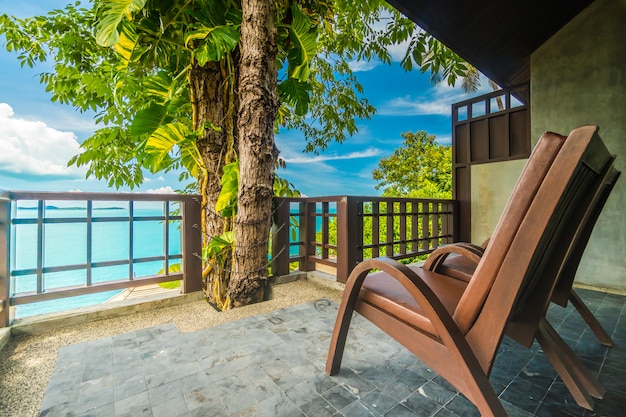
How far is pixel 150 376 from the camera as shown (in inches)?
57.1

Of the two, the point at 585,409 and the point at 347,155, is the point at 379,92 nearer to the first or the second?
the point at 347,155

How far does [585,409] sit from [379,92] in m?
35.0

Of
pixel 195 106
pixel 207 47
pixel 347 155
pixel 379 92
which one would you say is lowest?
pixel 195 106

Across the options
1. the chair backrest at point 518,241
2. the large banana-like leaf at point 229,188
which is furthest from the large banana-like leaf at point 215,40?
the chair backrest at point 518,241

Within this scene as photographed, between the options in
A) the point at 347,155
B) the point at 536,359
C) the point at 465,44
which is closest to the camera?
the point at 536,359

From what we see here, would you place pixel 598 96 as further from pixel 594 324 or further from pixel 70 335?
pixel 70 335

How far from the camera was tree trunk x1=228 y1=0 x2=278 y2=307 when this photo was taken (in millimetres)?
2646

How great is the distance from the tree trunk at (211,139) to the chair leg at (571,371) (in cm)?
275

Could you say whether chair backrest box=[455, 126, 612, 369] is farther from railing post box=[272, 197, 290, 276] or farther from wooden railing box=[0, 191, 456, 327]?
railing post box=[272, 197, 290, 276]

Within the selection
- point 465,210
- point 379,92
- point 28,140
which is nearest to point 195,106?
point 465,210

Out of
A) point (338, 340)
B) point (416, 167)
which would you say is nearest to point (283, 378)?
point (338, 340)

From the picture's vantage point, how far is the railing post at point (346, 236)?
310cm

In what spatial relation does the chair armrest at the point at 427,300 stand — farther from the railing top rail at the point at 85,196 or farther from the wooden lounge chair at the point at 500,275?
the railing top rail at the point at 85,196

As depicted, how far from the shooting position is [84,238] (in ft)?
8.04
